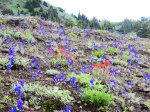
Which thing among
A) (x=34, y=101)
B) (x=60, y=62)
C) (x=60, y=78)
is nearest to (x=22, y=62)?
(x=60, y=78)

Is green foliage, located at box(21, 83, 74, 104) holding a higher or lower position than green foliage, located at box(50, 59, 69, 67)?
lower

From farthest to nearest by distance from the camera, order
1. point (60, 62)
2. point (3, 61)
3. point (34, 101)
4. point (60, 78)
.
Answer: point (60, 62)
point (3, 61)
point (60, 78)
point (34, 101)

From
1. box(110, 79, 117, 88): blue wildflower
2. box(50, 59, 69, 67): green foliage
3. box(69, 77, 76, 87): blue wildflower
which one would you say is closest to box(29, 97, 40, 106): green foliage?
box(69, 77, 76, 87): blue wildflower

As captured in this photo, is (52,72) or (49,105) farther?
(52,72)

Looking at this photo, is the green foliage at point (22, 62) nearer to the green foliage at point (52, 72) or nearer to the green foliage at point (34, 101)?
the green foliage at point (52, 72)

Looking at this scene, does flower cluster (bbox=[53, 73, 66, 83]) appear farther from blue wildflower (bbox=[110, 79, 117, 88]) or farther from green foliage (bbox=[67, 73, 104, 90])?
blue wildflower (bbox=[110, 79, 117, 88])

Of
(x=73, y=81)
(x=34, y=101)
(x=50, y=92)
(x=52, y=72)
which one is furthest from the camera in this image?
(x=52, y=72)

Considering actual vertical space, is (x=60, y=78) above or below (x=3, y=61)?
below

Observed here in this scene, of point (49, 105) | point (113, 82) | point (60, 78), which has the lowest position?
point (49, 105)

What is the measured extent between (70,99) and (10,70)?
2.41m

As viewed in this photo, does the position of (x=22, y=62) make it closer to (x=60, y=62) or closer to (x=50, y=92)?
(x=60, y=62)

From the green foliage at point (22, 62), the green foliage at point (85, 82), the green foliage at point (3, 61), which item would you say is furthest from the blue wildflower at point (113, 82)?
the green foliage at point (3, 61)

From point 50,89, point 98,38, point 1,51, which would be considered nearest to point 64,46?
point 1,51

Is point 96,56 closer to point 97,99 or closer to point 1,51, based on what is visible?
point 1,51
